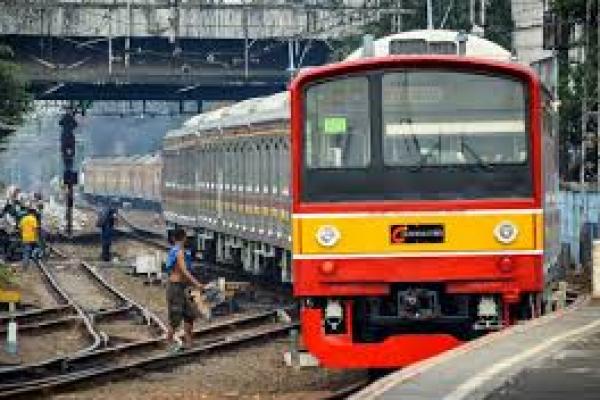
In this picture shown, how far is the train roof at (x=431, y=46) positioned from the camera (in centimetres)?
1577

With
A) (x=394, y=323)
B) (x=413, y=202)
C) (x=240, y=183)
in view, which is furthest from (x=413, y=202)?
(x=240, y=183)

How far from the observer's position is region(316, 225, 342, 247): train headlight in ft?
48.0

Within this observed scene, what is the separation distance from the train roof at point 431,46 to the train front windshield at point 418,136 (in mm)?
796

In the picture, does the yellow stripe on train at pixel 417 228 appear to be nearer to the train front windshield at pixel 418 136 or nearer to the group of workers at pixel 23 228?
the train front windshield at pixel 418 136

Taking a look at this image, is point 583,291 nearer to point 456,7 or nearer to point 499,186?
point 499,186

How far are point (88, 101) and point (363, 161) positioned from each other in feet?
155

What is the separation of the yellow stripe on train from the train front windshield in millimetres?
234

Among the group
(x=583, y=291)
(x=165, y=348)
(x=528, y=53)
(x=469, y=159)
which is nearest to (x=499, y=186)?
(x=469, y=159)

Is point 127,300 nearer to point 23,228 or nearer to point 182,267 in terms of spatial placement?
point 23,228

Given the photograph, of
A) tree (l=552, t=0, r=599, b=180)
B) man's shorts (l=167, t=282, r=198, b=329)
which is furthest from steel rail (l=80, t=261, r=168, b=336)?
tree (l=552, t=0, r=599, b=180)

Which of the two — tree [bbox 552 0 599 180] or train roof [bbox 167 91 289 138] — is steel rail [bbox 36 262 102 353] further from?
tree [bbox 552 0 599 180]

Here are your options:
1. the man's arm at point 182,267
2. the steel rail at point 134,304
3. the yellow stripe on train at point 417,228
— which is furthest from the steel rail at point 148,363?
the yellow stripe on train at point 417,228

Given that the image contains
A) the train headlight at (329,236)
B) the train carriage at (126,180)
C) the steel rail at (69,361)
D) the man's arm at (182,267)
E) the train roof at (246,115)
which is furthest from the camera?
the train carriage at (126,180)

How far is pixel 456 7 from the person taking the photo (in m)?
50.7
